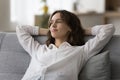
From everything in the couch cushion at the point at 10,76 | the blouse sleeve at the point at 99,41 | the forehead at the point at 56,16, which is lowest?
the couch cushion at the point at 10,76

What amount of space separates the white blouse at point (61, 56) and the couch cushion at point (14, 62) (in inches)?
3.0

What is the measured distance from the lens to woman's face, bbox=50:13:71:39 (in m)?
2.01

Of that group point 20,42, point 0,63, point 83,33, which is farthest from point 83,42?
point 0,63

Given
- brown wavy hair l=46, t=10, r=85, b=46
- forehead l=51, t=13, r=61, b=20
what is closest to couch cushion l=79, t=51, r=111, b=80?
brown wavy hair l=46, t=10, r=85, b=46

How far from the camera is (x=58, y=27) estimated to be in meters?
2.02

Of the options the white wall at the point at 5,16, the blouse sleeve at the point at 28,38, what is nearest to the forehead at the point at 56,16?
the blouse sleeve at the point at 28,38

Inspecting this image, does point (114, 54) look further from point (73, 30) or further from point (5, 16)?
point (5, 16)

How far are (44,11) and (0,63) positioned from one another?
241 centimetres

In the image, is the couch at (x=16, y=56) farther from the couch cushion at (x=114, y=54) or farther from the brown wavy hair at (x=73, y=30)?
the brown wavy hair at (x=73, y=30)

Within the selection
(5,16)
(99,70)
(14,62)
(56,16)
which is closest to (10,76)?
(14,62)

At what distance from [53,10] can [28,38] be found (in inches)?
107

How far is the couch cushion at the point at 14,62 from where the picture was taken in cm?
210

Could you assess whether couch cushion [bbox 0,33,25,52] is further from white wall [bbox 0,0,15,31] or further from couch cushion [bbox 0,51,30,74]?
white wall [bbox 0,0,15,31]

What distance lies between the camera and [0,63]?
2141 mm
